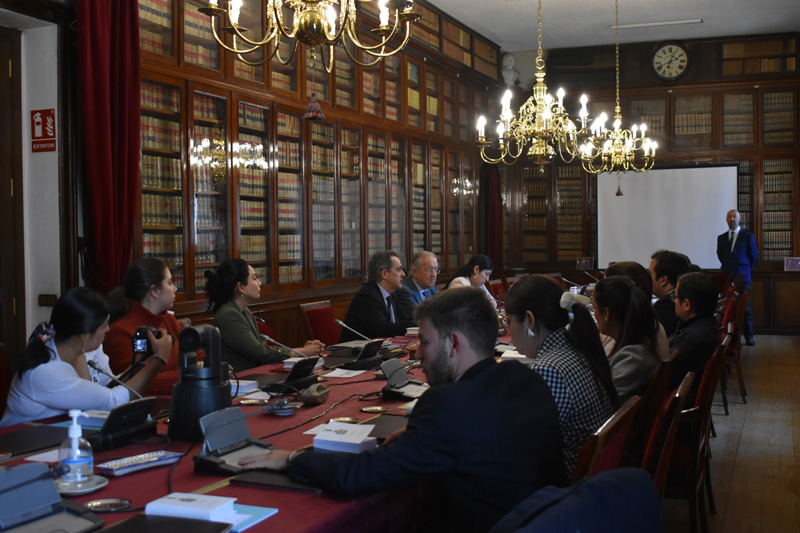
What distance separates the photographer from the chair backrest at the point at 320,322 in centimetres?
486

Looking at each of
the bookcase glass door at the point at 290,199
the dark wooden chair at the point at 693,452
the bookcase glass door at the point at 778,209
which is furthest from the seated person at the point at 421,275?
the bookcase glass door at the point at 778,209

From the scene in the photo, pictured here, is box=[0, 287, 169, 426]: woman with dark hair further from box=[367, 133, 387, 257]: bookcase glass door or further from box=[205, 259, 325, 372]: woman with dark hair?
box=[367, 133, 387, 257]: bookcase glass door

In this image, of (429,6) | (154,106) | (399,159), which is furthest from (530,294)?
(429,6)

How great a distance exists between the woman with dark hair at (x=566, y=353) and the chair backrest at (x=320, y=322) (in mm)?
2478

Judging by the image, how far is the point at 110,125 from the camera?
4.40 meters

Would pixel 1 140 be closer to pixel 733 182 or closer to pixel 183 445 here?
pixel 183 445

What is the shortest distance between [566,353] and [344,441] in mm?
767

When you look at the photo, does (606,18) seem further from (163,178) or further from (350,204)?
(163,178)

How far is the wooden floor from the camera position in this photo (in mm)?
3587

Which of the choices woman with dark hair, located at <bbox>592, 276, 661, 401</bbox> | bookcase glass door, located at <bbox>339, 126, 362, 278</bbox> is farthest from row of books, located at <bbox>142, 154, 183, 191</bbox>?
woman with dark hair, located at <bbox>592, 276, 661, 401</bbox>

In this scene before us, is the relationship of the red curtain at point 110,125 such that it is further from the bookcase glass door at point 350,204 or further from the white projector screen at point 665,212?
the white projector screen at point 665,212

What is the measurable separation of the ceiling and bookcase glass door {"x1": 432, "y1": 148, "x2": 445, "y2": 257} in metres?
1.74

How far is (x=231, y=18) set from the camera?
3.33 meters

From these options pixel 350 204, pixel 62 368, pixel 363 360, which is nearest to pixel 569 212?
pixel 350 204
